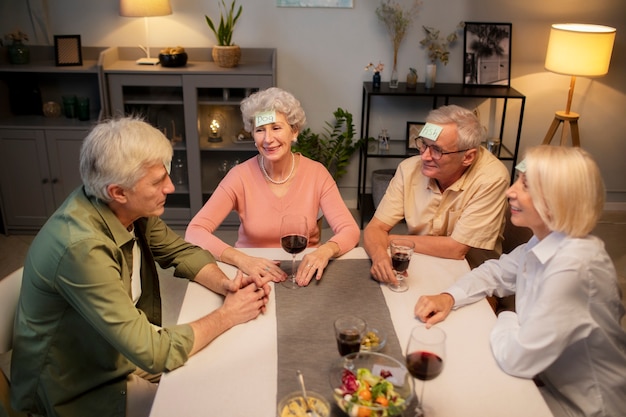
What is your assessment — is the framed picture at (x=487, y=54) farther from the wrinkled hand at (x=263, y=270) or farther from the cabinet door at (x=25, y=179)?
the cabinet door at (x=25, y=179)

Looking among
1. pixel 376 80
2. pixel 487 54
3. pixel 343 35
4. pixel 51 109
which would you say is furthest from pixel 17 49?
pixel 487 54

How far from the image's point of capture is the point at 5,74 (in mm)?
3928

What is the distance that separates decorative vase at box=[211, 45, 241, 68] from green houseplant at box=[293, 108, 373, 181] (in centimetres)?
70

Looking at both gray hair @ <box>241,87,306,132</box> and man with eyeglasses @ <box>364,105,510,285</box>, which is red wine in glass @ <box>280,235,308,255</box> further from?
gray hair @ <box>241,87,306,132</box>

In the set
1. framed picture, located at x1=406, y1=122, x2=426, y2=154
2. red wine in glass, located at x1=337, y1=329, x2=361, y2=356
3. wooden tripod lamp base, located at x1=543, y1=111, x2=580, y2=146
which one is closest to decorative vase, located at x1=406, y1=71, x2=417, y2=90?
framed picture, located at x1=406, y1=122, x2=426, y2=154

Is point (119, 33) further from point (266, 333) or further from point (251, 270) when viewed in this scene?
point (266, 333)

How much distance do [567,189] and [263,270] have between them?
3.12 ft

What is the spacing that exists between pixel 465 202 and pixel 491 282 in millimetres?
542

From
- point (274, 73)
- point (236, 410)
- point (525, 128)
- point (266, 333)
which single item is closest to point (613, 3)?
point (525, 128)

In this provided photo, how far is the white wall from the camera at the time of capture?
12.9ft

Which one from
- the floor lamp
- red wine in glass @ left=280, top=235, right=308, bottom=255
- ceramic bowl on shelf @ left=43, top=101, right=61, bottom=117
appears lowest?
red wine in glass @ left=280, top=235, right=308, bottom=255

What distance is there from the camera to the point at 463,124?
7.33 ft

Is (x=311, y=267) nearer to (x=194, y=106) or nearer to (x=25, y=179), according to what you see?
(x=194, y=106)

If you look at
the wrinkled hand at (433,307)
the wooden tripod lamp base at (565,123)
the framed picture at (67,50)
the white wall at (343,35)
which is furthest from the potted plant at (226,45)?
the wrinkled hand at (433,307)
